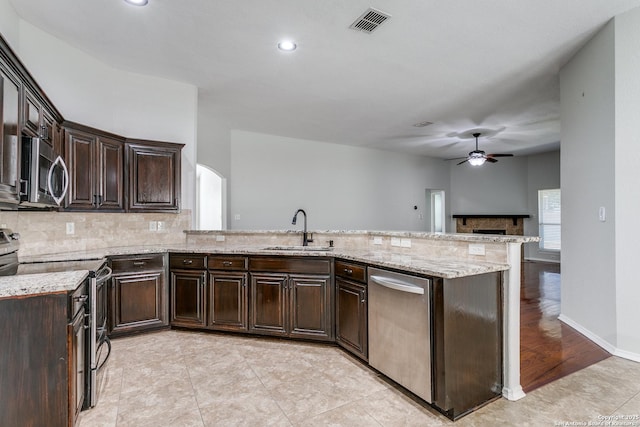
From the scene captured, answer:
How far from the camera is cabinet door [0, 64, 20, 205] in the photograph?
1856mm

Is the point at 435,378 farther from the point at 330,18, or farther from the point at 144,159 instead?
the point at 144,159

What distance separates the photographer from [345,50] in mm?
3377

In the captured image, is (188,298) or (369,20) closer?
(369,20)

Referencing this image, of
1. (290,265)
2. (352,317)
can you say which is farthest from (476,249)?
(290,265)

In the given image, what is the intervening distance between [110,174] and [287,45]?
2222 mm

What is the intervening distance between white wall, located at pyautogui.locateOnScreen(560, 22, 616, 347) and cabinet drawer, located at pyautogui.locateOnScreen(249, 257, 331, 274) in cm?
248

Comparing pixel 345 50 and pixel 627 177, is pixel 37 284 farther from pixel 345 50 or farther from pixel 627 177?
pixel 627 177

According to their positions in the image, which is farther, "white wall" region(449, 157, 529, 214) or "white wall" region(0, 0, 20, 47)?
"white wall" region(449, 157, 529, 214)

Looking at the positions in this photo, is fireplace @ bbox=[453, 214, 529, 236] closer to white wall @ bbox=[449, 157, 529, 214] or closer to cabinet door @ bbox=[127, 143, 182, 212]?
white wall @ bbox=[449, 157, 529, 214]

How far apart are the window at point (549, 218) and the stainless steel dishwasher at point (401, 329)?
793cm

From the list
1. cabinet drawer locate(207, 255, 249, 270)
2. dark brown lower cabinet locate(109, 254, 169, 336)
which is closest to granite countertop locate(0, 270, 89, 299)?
dark brown lower cabinet locate(109, 254, 169, 336)

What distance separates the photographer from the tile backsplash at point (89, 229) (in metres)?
2.87

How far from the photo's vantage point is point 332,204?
290 inches

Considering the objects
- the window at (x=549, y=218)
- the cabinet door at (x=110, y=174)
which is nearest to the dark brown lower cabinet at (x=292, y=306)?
the cabinet door at (x=110, y=174)
